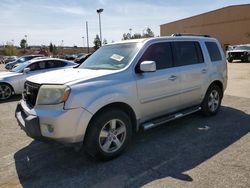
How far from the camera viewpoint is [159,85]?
5.17m

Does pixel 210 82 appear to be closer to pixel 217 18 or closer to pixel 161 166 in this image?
pixel 161 166

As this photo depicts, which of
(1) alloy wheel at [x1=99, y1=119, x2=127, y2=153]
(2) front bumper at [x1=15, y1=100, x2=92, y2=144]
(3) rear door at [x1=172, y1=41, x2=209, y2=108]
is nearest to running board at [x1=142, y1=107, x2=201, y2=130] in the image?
(3) rear door at [x1=172, y1=41, x2=209, y2=108]

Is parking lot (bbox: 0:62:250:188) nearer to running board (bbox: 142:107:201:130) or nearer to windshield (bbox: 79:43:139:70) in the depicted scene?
running board (bbox: 142:107:201:130)

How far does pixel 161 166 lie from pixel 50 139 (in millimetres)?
1601

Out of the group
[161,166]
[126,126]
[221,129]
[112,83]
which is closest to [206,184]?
[161,166]

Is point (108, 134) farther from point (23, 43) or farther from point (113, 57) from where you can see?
point (23, 43)

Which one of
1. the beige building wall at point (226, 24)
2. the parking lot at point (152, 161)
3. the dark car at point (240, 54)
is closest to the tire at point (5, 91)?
the parking lot at point (152, 161)

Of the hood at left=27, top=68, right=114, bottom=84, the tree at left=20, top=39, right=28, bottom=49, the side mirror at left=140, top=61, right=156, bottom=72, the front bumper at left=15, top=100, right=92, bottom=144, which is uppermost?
the tree at left=20, top=39, right=28, bottom=49

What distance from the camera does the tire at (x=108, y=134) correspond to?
421 centimetres

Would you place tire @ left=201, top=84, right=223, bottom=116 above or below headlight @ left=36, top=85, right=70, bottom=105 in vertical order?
below

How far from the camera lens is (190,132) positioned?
5.75m

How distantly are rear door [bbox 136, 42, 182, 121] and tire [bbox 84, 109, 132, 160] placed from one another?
52cm

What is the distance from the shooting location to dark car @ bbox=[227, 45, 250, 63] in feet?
88.7

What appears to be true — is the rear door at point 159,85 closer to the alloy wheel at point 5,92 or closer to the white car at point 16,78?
the white car at point 16,78
